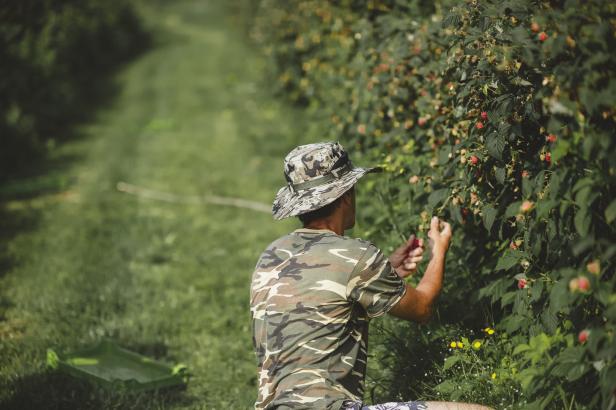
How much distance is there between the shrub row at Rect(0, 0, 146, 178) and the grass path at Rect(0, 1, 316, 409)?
72 cm

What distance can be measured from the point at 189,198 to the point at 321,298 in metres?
6.33

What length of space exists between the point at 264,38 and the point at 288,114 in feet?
8.13

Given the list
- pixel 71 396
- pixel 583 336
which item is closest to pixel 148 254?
pixel 71 396

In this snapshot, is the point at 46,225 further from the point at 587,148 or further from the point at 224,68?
the point at 224,68

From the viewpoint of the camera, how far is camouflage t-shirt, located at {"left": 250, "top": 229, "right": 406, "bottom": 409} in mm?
2766

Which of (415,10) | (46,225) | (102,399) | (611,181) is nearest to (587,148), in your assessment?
(611,181)

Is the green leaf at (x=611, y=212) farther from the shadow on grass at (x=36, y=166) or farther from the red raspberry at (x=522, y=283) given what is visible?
Answer: the shadow on grass at (x=36, y=166)

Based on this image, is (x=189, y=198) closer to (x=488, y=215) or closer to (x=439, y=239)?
(x=488, y=215)

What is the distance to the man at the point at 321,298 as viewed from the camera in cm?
278

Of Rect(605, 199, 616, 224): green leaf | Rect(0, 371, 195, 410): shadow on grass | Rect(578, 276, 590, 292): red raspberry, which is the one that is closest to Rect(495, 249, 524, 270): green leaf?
Rect(578, 276, 590, 292): red raspberry

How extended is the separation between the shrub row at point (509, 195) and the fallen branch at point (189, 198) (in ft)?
10.6

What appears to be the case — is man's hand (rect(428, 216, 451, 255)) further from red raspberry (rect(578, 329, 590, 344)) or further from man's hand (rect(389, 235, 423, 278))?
red raspberry (rect(578, 329, 590, 344))

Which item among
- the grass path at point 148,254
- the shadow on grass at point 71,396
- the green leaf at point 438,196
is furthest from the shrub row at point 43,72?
the green leaf at point 438,196

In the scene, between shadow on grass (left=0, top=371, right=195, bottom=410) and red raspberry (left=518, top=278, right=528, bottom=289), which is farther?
shadow on grass (left=0, top=371, right=195, bottom=410)
